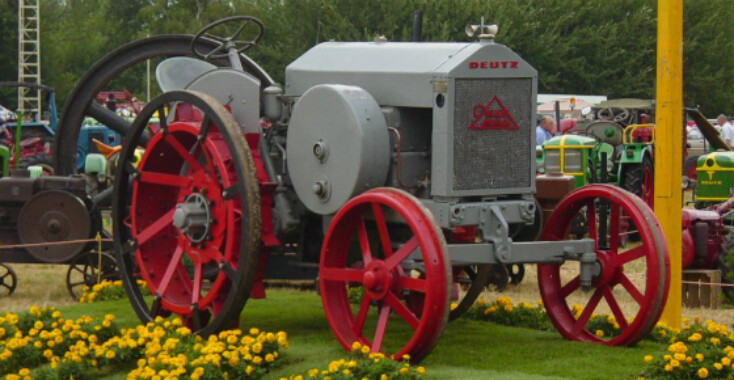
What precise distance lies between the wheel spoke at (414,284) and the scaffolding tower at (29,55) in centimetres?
3145

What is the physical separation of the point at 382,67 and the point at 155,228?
199 cm

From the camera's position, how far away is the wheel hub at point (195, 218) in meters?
8.71

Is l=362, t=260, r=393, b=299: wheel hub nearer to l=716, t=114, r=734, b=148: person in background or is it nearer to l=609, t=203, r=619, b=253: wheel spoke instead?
l=609, t=203, r=619, b=253: wheel spoke

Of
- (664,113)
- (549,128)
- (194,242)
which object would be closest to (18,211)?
(194,242)

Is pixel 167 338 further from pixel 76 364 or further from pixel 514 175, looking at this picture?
pixel 514 175

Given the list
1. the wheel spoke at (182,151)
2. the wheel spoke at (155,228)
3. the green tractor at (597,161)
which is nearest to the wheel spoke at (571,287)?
the wheel spoke at (182,151)

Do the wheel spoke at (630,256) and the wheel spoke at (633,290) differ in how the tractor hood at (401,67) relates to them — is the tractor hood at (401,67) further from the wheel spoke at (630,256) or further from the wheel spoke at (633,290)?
the wheel spoke at (633,290)

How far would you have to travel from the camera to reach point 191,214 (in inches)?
343

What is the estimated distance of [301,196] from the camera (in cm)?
855

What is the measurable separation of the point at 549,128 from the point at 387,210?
12.9 m

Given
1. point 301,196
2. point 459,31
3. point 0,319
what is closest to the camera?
point 301,196

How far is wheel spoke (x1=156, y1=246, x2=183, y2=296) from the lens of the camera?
9.06 metres

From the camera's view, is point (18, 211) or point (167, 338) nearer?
point (167, 338)

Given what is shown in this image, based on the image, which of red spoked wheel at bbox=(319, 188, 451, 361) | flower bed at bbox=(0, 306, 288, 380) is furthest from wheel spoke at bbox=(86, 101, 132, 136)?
red spoked wheel at bbox=(319, 188, 451, 361)
